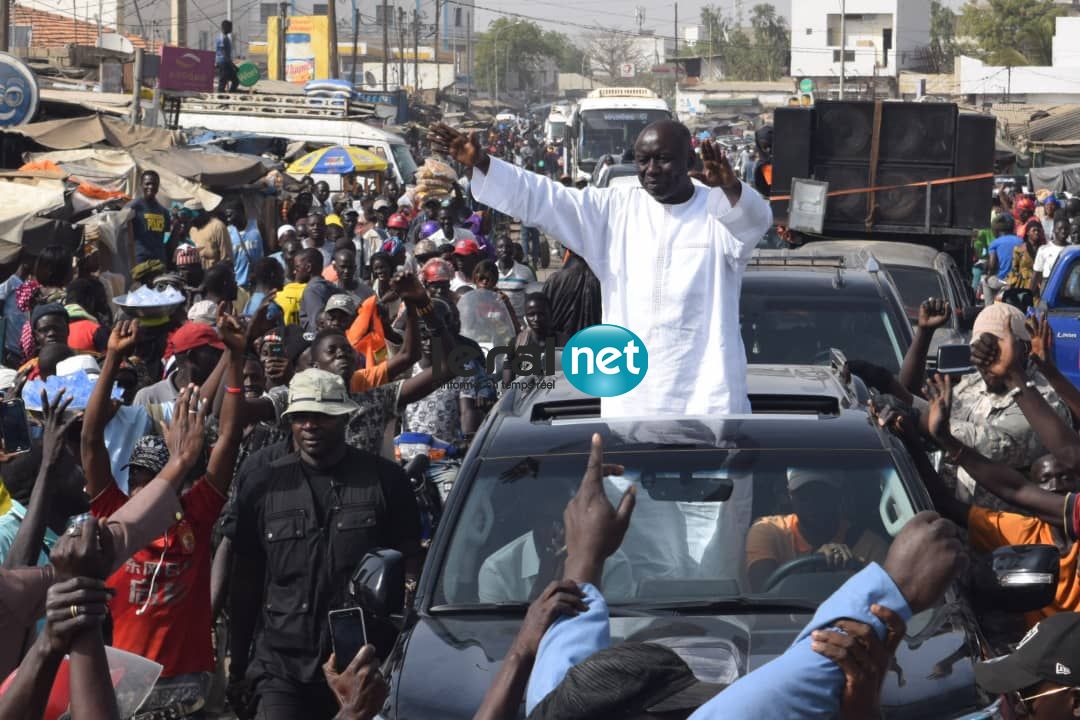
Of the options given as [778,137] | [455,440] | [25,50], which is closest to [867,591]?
[455,440]

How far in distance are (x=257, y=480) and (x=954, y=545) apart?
3.30 metres

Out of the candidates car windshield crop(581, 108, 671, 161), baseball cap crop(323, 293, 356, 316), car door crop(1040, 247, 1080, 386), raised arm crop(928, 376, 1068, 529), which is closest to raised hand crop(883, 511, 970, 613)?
raised arm crop(928, 376, 1068, 529)

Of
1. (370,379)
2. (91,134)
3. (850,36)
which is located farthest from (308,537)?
(850,36)

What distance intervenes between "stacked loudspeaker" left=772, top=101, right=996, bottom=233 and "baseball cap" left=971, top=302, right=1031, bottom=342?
9.87 m

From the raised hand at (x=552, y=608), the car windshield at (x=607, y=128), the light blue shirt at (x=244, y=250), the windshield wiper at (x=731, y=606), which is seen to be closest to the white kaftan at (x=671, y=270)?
the windshield wiper at (x=731, y=606)

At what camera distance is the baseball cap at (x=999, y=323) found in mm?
5785

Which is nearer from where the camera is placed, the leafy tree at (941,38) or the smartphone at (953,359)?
the smartphone at (953,359)

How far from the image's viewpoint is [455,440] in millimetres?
8117

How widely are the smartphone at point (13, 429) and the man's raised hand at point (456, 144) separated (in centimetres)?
169

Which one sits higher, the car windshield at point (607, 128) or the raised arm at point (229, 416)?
the car windshield at point (607, 128)

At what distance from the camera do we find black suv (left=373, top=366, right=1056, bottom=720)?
169 inches

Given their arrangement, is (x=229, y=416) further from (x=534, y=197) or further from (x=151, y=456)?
(x=534, y=197)

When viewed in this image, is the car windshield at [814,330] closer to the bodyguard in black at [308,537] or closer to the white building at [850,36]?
the bodyguard in black at [308,537]

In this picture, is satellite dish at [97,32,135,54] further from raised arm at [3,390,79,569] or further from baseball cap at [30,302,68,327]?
raised arm at [3,390,79,569]
